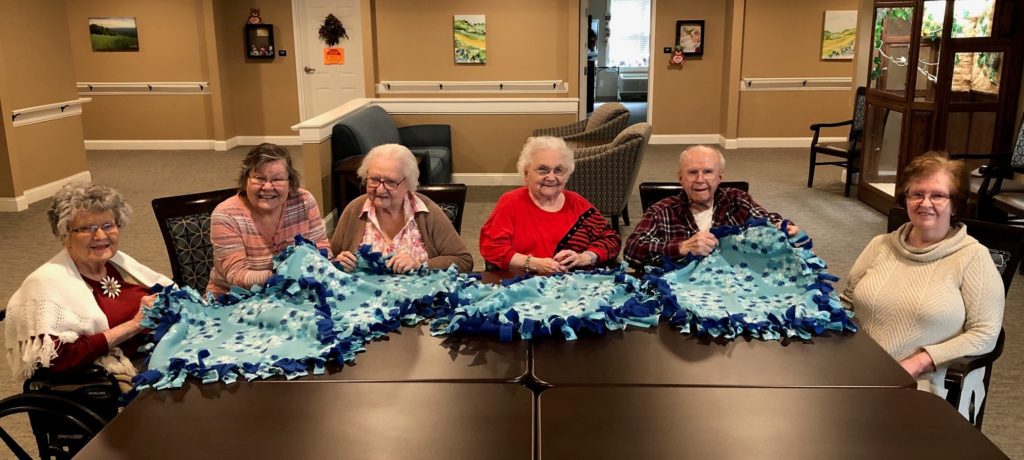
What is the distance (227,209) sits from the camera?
2.79 m

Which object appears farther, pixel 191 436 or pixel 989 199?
pixel 989 199

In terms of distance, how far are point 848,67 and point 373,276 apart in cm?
897

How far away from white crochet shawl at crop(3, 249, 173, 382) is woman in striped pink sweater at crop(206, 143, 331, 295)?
1.62 feet

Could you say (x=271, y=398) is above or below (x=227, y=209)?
below

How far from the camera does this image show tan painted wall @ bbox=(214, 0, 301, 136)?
403 inches

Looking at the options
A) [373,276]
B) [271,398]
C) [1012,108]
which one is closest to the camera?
[271,398]

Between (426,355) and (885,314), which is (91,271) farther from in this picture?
(885,314)

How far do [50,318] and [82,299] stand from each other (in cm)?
11

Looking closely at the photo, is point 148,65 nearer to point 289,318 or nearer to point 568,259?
point 568,259

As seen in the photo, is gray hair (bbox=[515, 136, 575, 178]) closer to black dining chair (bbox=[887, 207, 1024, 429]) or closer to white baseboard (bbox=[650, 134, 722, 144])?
black dining chair (bbox=[887, 207, 1024, 429])

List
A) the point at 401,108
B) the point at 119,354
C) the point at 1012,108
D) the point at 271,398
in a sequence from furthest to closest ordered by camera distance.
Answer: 1. the point at 401,108
2. the point at 1012,108
3. the point at 119,354
4. the point at 271,398

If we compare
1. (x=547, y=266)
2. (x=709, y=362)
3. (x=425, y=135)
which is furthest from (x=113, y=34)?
(x=709, y=362)

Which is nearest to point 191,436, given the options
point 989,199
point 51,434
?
point 51,434

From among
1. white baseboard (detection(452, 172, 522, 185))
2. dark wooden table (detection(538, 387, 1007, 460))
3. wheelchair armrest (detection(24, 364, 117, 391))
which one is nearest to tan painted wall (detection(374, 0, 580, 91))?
white baseboard (detection(452, 172, 522, 185))
